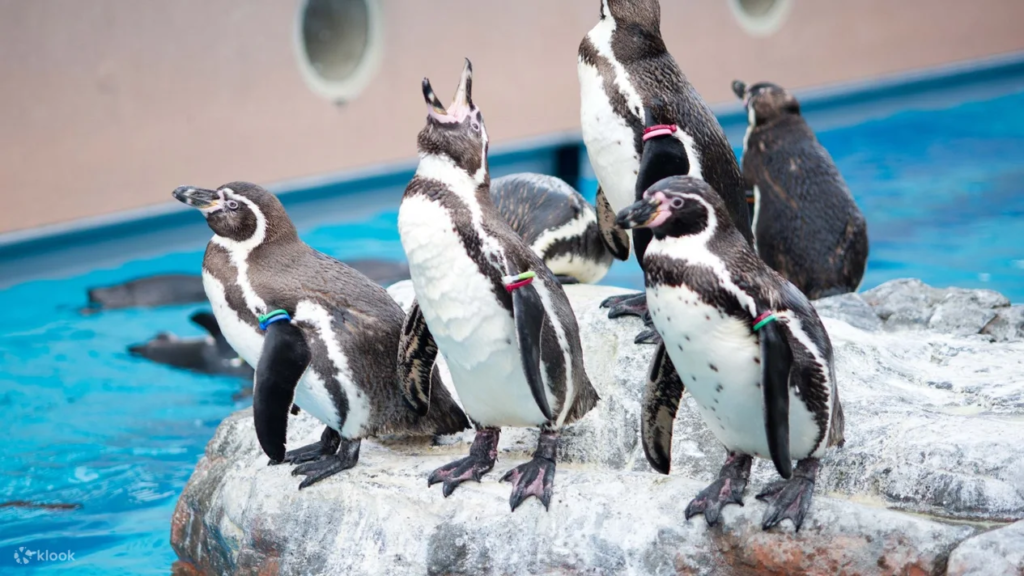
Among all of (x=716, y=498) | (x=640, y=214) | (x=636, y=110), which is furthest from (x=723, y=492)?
(x=636, y=110)

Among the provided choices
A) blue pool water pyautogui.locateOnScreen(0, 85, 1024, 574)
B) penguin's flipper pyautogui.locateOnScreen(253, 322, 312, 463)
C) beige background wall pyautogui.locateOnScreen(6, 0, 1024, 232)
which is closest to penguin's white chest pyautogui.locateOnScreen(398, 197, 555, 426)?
penguin's flipper pyautogui.locateOnScreen(253, 322, 312, 463)

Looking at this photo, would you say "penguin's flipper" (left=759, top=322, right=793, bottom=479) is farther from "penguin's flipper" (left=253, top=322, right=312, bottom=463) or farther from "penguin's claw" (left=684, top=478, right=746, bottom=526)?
"penguin's flipper" (left=253, top=322, right=312, bottom=463)

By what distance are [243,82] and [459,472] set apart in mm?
5324

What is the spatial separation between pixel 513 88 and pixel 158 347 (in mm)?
3907

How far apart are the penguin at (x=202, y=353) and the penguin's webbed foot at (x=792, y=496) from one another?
3305 mm

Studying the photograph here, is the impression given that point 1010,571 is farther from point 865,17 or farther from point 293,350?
point 865,17

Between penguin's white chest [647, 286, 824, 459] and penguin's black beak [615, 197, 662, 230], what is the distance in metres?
0.15

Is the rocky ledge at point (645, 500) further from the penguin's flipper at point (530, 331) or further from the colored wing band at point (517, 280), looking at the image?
the colored wing band at point (517, 280)

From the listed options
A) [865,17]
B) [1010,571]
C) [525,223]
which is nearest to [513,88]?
[865,17]

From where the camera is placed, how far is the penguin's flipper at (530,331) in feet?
8.45

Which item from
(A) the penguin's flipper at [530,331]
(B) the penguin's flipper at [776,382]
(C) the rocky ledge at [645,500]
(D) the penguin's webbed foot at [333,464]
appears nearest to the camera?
(B) the penguin's flipper at [776,382]

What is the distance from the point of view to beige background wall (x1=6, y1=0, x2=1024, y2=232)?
6758 millimetres

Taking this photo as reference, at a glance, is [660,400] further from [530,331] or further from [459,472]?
[459,472]

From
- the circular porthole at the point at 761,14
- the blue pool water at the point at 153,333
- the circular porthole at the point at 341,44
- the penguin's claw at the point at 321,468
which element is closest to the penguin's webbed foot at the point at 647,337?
the penguin's claw at the point at 321,468
